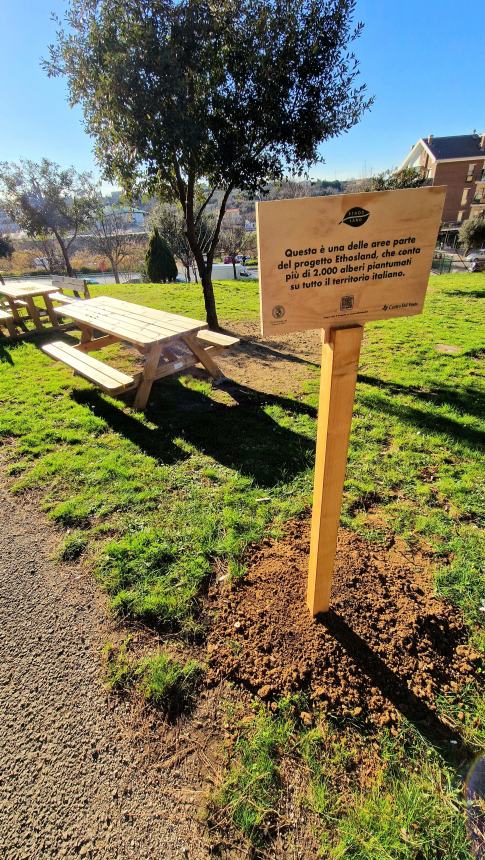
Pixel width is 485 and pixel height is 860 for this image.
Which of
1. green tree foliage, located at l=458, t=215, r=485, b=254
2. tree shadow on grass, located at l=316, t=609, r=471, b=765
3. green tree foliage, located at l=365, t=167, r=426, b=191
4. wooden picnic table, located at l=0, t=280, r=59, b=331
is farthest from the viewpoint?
green tree foliage, located at l=458, t=215, r=485, b=254

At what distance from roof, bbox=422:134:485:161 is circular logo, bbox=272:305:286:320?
165ft

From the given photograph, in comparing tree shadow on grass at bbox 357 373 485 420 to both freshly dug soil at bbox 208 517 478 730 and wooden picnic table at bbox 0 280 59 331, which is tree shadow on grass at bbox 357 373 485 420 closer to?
freshly dug soil at bbox 208 517 478 730

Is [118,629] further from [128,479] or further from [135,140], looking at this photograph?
[135,140]

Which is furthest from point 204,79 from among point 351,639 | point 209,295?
point 351,639

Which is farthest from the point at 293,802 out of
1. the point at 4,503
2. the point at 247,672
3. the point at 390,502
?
the point at 4,503

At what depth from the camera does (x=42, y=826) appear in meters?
1.54

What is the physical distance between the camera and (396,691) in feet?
6.15

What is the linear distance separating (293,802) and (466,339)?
7.18 metres

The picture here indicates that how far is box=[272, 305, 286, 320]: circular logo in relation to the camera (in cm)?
143

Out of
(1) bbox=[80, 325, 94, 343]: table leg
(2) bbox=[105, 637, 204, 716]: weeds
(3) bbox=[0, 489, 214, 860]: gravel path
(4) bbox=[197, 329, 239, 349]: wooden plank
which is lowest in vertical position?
(3) bbox=[0, 489, 214, 860]: gravel path

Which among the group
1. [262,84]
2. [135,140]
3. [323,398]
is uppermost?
[262,84]

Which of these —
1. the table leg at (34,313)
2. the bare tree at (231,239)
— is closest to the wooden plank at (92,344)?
the table leg at (34,313)

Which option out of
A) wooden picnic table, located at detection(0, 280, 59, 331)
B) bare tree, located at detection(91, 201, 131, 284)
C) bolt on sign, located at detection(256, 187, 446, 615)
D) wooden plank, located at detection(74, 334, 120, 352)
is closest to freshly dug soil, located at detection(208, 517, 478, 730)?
bolt on sign, located at detection(256, 187, 446, 615)

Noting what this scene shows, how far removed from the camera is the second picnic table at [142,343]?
424cm
